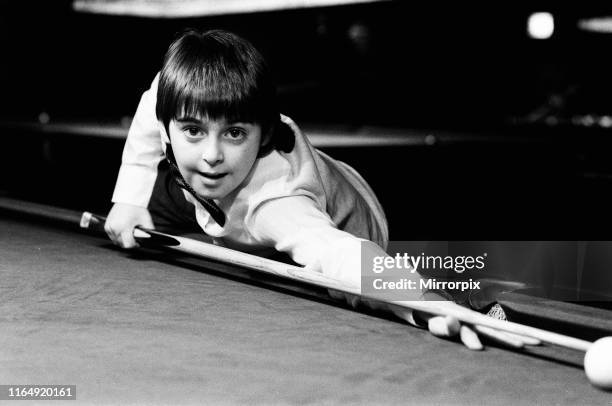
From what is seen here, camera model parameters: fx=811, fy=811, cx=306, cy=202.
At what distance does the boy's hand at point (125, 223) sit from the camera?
2.24m

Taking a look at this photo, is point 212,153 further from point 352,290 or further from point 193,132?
point 352,290

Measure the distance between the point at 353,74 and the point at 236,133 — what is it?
6.22m

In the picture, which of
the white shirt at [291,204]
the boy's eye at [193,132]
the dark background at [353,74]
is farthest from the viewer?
the dark background at [353,74]

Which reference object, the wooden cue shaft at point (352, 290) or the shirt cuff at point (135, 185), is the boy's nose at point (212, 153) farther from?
the shirt cuff at point (135, 185)

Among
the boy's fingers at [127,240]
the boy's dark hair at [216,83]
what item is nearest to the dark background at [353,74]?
the boy's fingers at [127,240]

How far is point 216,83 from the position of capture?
6.20ft

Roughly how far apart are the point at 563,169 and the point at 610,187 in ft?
2.13

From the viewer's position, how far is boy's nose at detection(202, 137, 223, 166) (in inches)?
73.4

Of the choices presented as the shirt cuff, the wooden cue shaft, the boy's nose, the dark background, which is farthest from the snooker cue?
the dark background

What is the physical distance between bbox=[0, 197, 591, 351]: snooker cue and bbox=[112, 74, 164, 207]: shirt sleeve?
128 millimetres

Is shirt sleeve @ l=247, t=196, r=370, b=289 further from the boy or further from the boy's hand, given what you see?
the boy's hand

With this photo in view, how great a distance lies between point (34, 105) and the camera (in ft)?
28.6

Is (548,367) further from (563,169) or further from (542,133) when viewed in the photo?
(542,133)

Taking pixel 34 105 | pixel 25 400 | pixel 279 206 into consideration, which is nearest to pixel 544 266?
pixel 279 206
